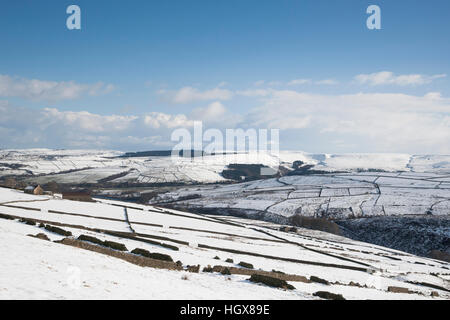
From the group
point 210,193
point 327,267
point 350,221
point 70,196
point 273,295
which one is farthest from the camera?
point 210,193

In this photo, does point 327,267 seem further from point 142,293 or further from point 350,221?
point 350,221

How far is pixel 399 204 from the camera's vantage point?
10800 centimetres

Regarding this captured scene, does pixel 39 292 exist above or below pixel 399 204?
above

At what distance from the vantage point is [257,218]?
111 metres

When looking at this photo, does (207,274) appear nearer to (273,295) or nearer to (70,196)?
(273,295)
